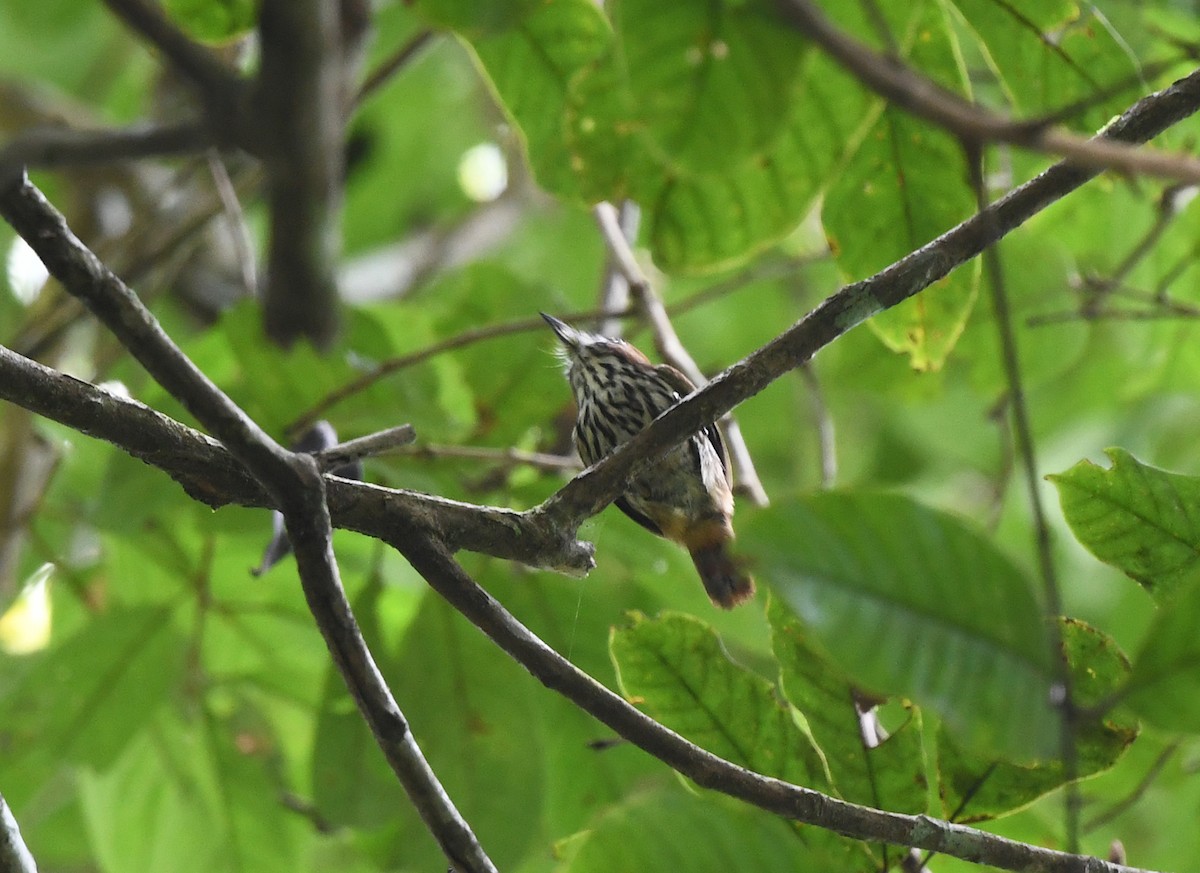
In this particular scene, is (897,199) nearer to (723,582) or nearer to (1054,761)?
(1054,761)

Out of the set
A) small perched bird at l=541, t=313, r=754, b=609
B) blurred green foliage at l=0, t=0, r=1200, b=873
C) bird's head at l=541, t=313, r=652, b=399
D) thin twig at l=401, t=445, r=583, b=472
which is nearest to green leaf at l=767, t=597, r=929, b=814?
blurred green foliage at l=0, t=0, r=1200, b=873

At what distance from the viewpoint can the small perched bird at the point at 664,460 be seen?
272 centimetres

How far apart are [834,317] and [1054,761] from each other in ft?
1.91

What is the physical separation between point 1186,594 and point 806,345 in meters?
0.63

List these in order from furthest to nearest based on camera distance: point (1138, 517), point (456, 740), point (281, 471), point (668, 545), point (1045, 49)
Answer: point (668, 545) < point (456, 740) < point (1045, 49) < point (1138, 517) < point (281, 471)

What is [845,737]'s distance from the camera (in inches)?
62.2

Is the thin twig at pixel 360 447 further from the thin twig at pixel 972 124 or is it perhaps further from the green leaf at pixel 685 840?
the thin twig at pixel 972 124

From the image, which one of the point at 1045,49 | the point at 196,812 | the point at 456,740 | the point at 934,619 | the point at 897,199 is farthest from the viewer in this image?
the point at 196,812

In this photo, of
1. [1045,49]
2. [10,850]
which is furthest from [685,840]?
[1045,49]

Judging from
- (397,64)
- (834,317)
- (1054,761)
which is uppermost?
(397,64)

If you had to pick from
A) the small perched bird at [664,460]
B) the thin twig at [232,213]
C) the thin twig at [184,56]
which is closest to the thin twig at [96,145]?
the thin twig at [184,56]

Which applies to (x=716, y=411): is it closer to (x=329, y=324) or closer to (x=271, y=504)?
(x=271, y=504)

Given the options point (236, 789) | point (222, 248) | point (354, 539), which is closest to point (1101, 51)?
point (354, 539)

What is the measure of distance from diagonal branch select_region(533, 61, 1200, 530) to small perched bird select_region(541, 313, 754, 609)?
94 cm
